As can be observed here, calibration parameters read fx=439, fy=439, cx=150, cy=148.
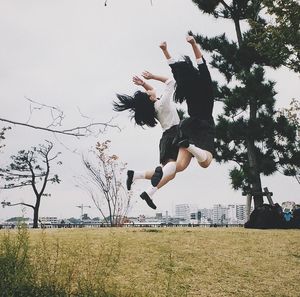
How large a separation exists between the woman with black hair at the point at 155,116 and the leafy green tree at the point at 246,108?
9.53m

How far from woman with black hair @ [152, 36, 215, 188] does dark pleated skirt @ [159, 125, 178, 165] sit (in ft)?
0.39

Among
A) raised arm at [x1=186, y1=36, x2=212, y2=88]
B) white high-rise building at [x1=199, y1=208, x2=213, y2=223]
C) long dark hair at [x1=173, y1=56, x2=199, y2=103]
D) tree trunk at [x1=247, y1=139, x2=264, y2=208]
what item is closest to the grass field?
long dark hair at [x1=173, y1=56, x2=199, y2=103]

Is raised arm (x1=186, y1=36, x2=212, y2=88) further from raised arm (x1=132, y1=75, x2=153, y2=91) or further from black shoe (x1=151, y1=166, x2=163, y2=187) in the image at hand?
black shoe (x1=151, y1=166, x2=163, y2=187)

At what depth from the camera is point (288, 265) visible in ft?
27.7

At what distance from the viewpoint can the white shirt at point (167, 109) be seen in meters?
4.08

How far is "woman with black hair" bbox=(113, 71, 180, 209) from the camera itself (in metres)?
3.79

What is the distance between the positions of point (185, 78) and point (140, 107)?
0.54m

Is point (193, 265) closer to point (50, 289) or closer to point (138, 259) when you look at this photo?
point (138, 259)

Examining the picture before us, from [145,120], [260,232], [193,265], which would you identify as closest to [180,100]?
[145,120]

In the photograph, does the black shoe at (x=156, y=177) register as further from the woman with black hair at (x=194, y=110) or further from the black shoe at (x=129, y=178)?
the black shoe at (x=129, y=178)

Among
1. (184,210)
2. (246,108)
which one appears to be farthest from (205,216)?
(246,108)

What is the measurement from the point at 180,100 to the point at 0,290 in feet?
10.5

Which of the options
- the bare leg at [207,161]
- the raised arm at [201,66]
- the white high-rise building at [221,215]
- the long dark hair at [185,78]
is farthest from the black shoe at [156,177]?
the white high-rise building at [221,215]

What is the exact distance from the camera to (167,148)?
3955 mm
